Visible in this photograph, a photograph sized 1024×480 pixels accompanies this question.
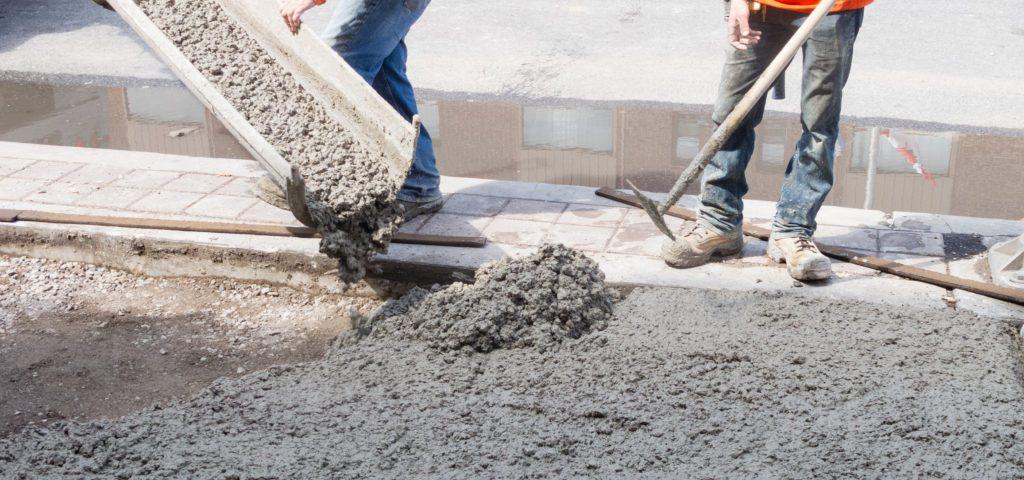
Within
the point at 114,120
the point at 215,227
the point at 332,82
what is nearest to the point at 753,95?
the point at 332,82

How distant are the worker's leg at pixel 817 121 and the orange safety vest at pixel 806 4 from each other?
3 centimetres

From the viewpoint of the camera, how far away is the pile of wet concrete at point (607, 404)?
2807 millimetres

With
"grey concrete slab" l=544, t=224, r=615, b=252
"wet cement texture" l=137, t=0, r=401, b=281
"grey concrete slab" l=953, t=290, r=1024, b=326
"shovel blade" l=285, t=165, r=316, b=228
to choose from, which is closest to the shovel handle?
"grey concrete slab" l=544, t=224, r=615, b=252

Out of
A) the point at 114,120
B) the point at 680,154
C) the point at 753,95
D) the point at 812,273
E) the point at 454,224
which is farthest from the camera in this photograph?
the point at 114,120

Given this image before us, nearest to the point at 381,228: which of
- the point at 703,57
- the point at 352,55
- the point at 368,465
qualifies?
the point at 352,55

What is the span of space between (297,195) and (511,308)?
91 cm

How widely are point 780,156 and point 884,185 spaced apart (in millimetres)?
773

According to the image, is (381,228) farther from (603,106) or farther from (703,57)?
(703,57)

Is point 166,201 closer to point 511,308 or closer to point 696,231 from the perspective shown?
point 511,308

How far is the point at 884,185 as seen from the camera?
6.02 m

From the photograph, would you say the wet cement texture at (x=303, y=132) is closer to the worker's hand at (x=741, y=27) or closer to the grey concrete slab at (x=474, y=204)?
the grey concrete slab at (x=474, y=204)

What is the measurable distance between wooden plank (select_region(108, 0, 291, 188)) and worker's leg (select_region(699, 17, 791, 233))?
1828 millimetres

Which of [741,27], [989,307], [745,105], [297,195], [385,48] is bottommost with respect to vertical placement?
[989,307]

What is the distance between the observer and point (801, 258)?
4.05 meters
